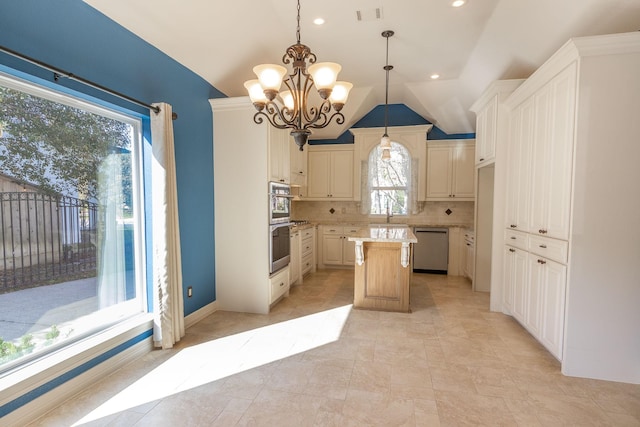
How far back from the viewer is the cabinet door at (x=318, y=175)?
5.89 m

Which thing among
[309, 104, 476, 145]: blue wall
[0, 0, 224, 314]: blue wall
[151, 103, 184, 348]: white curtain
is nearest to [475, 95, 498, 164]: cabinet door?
[309, 104, 476, 145]: blue wall

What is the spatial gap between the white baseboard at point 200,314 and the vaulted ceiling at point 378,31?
2.59 m

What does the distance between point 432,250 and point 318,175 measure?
2.56m

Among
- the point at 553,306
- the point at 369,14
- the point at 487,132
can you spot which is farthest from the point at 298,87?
the point at 487,132

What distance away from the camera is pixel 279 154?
3828 mm

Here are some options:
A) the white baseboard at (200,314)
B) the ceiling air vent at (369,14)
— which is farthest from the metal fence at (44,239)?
the ceiling air vent at (369,14)

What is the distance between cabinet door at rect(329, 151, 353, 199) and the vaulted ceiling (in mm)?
1812

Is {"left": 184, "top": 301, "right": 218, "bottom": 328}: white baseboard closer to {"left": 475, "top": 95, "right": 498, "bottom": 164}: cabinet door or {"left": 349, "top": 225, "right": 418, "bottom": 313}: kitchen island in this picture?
{"left": 349, "top": 225, "right": 418, "bottom": 313}: kitchen island

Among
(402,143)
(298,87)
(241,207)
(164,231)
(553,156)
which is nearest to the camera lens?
(298,87)

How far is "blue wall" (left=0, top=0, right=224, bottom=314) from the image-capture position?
172cm

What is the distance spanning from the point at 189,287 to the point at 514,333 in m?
3.35

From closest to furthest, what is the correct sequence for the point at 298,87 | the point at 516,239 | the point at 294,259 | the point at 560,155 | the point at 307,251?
the point at 298,87 < the point at 560,155 < the point at 516,239 < the point at 294,259 < the point at 307,251

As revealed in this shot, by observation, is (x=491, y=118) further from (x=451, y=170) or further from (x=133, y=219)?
(x=133, y=219)

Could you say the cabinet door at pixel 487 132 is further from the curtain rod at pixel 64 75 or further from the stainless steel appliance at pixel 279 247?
the curtain rod at pixel 64 75
